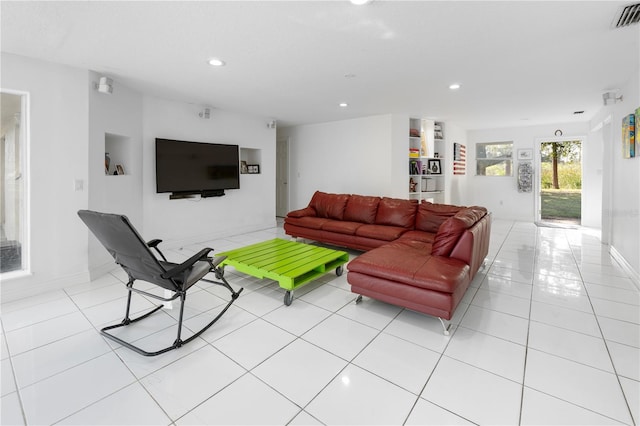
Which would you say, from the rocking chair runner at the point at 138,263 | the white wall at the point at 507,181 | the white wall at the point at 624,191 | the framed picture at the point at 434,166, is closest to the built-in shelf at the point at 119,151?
the rocking chair runner at the point at 138,263

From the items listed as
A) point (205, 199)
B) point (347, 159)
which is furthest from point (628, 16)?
point (205, 199)

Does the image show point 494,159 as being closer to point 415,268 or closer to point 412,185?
point 412,185

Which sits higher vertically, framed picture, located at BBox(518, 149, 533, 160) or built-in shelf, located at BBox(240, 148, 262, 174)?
framed picture, located at BBox(518, 149, 533, 160)

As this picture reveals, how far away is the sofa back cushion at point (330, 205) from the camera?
527 cm

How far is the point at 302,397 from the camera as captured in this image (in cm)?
164

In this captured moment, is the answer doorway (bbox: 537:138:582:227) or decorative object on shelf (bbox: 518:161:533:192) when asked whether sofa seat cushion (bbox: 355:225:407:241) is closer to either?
decorative object on shelf (bbox: 518:161:533:192)

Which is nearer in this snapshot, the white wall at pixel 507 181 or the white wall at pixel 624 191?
the white wall at pixel 624 191

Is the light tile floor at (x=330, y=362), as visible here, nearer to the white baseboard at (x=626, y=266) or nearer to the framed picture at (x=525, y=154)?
the white baseboard at (x=626, y=266)

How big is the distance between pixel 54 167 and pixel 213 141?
8.31 ft

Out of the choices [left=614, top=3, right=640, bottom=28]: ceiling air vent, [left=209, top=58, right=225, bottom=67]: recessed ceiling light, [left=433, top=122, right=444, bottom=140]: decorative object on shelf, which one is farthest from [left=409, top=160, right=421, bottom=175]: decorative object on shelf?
[left=209, top=58, right=225, bottom=67]: recessed ceiling light

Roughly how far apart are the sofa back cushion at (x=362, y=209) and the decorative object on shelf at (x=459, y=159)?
3.49 metres

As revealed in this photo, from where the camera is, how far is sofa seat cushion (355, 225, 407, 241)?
412cm

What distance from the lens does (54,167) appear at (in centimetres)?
315

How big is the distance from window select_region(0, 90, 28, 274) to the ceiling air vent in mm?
5399
